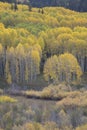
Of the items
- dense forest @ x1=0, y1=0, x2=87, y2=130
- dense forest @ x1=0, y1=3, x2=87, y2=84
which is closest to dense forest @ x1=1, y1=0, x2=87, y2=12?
dense forest @ x1=0, y1=3, x2=87, y2=84

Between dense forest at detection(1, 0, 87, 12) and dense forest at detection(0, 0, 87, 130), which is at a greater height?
dense forest at detection(0, 0, 87, 130)

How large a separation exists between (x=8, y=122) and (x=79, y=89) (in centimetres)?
2213

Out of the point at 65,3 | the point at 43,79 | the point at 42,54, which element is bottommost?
the point at 65,3

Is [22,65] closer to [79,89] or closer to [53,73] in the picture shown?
[53,73]

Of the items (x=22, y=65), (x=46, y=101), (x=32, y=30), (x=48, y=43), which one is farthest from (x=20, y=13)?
(x=46, y=101)

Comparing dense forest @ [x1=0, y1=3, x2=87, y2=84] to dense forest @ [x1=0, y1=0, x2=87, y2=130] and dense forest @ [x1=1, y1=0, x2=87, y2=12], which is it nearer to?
dense forest @ [x1=0, y1=0, x2=87, y2=130]

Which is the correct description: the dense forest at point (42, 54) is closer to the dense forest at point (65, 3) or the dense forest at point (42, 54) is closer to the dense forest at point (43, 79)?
the dense forest at point (43, 79)

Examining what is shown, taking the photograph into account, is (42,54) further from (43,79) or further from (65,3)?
(65,3)

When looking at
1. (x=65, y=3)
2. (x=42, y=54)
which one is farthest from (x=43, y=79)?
(x=65, y=3)

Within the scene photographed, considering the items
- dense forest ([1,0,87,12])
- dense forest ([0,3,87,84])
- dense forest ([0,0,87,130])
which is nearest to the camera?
dense forest ([0,0,87,130])

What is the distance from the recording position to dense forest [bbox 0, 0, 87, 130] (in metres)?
46.3

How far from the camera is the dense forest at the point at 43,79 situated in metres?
46.3

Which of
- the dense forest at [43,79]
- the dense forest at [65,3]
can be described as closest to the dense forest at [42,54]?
the dense forest at [43,79]

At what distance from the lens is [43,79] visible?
69625 mm
